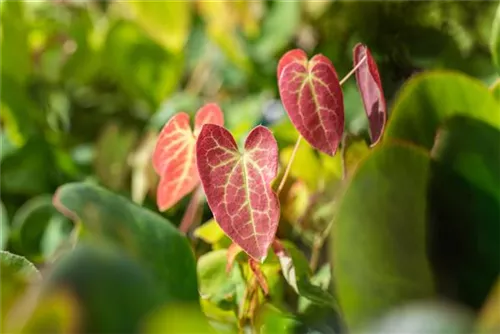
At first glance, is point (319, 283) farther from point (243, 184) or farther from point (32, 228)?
point (32, 228)

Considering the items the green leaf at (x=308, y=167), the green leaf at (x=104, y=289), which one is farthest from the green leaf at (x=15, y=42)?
the green leaf at (x=104, y=289)

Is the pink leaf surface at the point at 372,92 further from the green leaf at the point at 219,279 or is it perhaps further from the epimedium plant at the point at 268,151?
the green leaf at the point at 219,279

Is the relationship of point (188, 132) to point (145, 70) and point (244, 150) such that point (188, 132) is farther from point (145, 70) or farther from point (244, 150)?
point (145, 70)

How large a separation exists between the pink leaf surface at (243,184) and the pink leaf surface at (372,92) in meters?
0.06

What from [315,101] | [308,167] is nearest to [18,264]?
[315,101]

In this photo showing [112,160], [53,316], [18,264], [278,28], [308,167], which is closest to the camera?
[53,316]

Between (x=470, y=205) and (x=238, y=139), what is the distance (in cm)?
29

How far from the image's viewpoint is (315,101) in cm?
38

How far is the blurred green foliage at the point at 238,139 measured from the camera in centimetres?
24

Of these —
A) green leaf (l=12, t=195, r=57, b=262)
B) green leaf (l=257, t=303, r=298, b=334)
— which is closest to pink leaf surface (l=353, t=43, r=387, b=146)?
green leaf (l=257, t=303, r=298, b=334)

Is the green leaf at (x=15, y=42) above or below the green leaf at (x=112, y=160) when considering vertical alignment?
above

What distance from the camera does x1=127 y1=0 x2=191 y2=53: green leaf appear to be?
83cm

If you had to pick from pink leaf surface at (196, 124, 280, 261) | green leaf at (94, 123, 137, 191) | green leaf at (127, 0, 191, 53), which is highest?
green leaf at (127, 0, 191, 53)

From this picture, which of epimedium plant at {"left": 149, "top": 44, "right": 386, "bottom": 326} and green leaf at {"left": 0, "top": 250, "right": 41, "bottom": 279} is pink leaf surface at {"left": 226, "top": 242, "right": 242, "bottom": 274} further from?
green leaf at {"left": 0, "top": 250, "right": 41, "bottom": 279}
